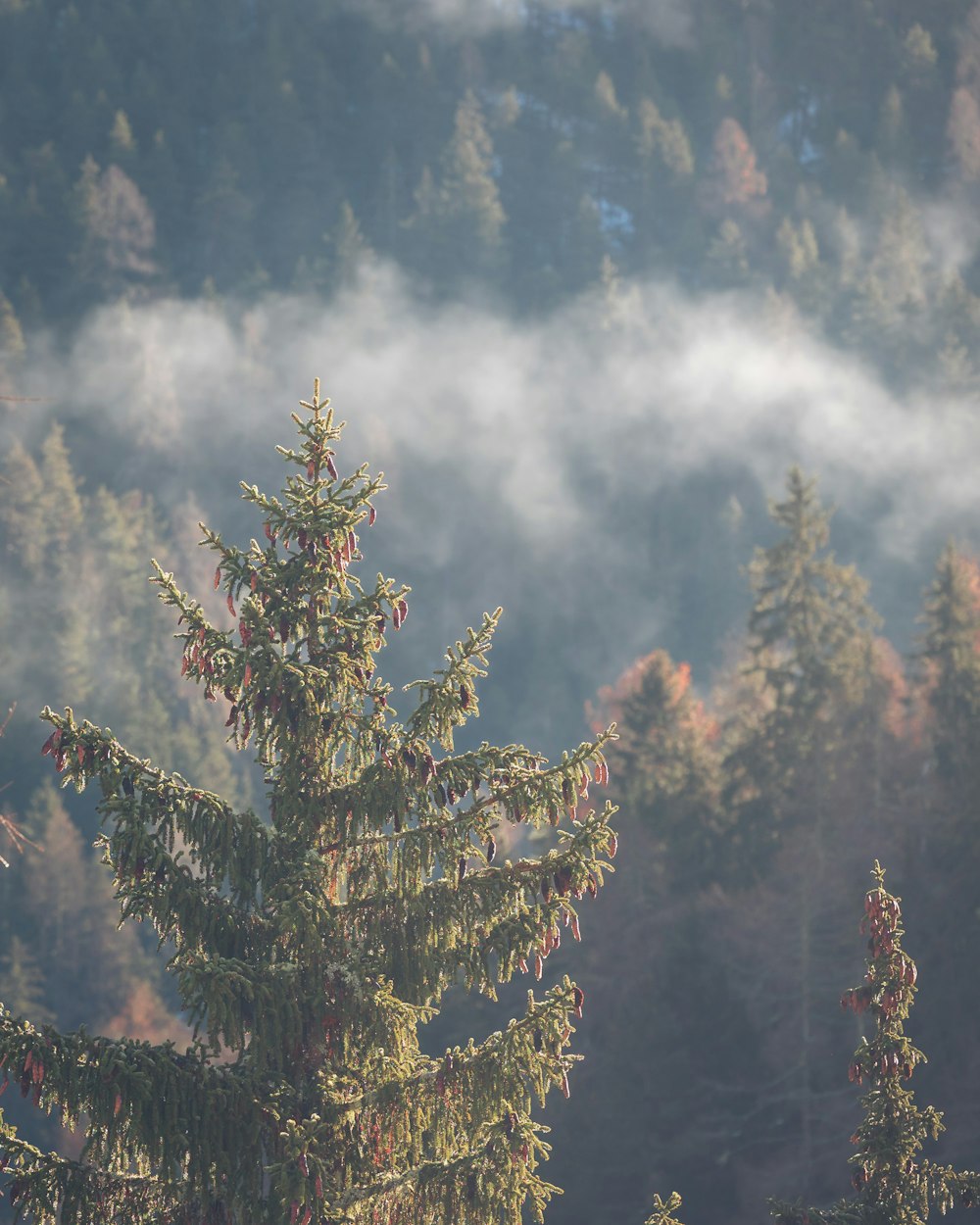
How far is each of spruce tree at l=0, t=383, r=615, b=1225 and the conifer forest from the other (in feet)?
0.11

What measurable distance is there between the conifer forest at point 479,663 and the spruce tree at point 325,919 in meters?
0.03

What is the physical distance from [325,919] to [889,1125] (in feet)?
15.3

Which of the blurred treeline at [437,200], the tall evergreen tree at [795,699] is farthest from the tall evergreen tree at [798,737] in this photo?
the blurred treeline at [437,200]

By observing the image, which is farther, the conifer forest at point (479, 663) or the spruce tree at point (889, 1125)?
the spruce tree at point (889, 1125)

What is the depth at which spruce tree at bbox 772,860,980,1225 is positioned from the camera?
40.0 feet

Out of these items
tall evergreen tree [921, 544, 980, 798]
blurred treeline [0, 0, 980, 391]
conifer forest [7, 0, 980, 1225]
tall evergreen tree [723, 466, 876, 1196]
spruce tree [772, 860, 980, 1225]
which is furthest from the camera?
blurred treeline [0, 0, 980, 391]

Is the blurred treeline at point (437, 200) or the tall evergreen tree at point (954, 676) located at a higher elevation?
the blurred treeline at point (437, 200)

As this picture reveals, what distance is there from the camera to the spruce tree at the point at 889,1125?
12.2 metres

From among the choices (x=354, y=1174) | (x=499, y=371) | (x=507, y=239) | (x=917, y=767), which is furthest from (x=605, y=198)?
(x=354, y=1174)

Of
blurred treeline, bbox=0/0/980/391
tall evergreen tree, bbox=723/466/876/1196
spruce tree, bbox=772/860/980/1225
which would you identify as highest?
blurred treeline, bbox=0/0/980/391

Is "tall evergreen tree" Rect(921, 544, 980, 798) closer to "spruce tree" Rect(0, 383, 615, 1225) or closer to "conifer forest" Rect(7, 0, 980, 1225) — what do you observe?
"conifer forest" Rect(7, 0, 980, 1225)

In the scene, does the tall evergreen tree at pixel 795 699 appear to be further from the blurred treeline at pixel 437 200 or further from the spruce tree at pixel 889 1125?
the blurred treeline at pixel 437 200

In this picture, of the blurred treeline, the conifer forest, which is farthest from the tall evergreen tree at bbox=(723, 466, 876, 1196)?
the blurred treeline

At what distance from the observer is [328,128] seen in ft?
631
